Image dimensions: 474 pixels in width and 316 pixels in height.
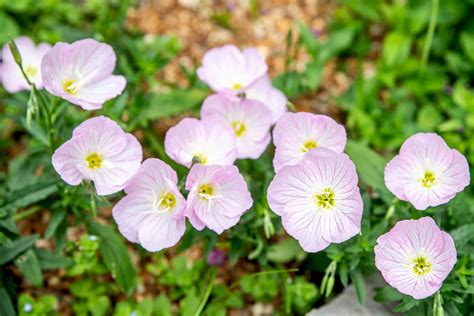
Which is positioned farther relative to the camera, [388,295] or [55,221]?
[55,221]

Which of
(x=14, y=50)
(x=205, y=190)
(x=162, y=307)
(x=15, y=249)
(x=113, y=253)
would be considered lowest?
(x=162, y=307)

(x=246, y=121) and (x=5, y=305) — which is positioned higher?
(x=246, y=121)

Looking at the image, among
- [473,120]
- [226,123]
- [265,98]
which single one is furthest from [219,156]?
[473,120]

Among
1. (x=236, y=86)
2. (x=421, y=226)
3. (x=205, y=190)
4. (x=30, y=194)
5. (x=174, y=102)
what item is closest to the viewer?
(x=421, y=226)

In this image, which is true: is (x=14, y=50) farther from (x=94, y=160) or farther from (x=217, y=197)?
(x=217, y=197)

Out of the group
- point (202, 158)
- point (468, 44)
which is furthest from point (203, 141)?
point (468, 44)

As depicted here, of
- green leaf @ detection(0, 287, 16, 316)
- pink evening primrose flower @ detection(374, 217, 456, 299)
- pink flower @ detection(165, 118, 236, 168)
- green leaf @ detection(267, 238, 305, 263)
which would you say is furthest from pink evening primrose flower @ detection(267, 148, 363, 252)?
green leaf @ detection(0, 287, 16, 316)
